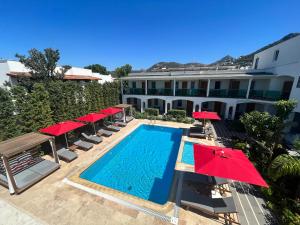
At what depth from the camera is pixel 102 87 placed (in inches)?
776

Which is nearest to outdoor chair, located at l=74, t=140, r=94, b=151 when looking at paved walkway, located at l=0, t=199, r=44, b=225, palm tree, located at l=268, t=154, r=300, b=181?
paved walkway, located at l=0, t=199, r=44, b=225

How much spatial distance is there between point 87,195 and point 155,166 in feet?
16.2

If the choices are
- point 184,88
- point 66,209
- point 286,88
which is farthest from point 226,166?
point 184,88

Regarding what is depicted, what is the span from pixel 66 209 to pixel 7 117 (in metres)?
7.74

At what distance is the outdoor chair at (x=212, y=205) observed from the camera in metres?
6.07

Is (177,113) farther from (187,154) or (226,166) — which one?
(226,166)

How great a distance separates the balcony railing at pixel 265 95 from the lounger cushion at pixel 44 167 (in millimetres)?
21974

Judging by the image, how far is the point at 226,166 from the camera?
6047 millimetres

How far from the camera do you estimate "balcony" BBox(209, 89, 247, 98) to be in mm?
19359

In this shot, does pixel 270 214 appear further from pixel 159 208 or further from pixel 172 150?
pixel 172 150

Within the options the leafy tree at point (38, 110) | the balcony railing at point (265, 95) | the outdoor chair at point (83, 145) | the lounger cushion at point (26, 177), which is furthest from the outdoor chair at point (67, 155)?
the balcony railing at point (265, 95)

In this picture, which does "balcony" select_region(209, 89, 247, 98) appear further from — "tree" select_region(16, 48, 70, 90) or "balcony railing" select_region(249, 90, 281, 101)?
"tree" select_region(16, 48, 70, 90)

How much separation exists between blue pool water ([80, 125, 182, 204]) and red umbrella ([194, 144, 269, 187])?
300 cm

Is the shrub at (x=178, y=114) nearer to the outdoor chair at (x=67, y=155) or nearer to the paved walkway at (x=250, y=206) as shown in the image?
the paved walkway at (x=250, y=206)
